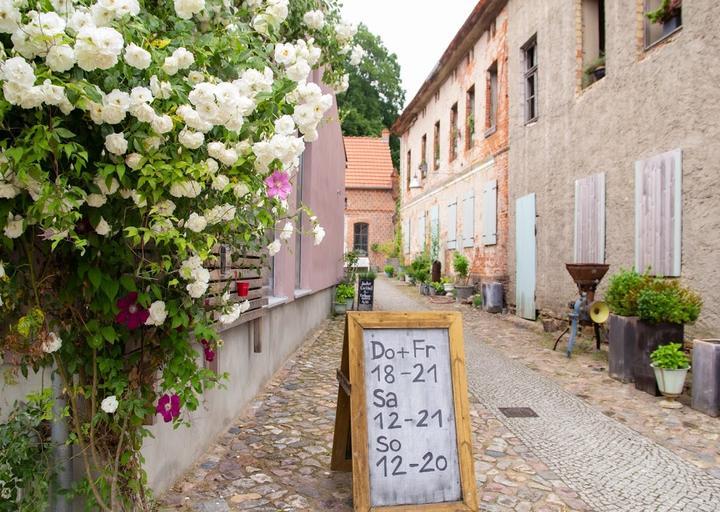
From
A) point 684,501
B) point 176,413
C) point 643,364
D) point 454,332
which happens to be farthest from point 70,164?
point 643,364

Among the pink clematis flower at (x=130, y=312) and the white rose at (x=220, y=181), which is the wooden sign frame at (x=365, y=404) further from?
the white rose at (x=220, y=181)

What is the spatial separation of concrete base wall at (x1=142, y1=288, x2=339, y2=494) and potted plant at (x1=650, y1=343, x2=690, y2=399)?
12.0 ft

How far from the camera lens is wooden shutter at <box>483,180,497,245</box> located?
1262 centimetres

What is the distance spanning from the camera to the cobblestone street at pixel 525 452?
309cm

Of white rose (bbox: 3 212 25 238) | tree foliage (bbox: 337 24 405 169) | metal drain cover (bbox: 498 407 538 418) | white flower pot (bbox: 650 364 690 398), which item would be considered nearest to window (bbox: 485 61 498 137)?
white flower pot (bbox: 650 364 690 398)

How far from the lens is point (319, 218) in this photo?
836 centimetres

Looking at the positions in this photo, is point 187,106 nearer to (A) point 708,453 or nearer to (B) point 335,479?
(B) point 335,479

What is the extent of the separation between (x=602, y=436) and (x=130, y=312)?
3616 mm

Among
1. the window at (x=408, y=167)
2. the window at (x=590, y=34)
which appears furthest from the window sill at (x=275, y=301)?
the window at (x=408, y=167)

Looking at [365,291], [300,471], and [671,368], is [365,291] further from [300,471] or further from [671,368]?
[300,471]

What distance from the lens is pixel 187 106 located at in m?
1.62

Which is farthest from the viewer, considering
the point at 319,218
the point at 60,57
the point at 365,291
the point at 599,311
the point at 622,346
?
the point at 365,291

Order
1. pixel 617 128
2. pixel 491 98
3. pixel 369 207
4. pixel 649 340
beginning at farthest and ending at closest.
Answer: pixel 369 207 → pixel 491 98 → pixel 617 128 → pixel 649 340

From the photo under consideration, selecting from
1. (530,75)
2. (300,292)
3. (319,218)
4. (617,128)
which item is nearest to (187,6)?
(300,292)
